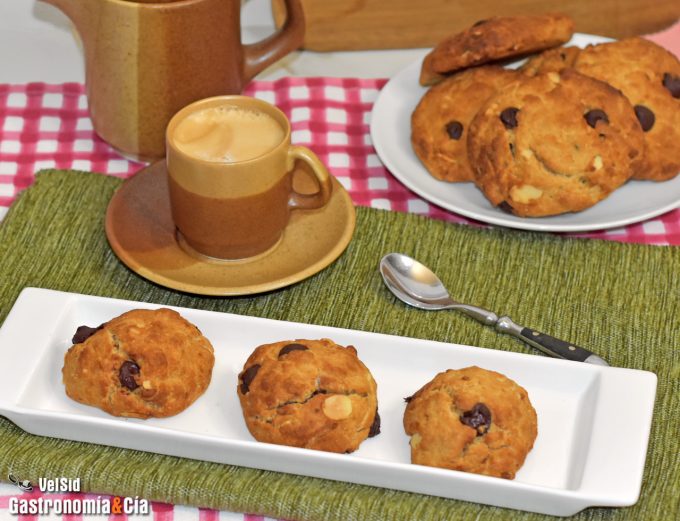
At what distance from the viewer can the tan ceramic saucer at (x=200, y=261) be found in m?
1.48

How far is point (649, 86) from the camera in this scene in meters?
1.72

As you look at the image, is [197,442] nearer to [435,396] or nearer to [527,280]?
[435,396]

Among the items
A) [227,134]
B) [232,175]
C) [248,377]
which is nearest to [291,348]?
[248,377]

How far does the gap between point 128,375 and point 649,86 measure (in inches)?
40.5

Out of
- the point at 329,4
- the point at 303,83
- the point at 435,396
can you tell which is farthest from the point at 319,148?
the point at 435,396

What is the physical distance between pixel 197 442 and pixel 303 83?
1057 mm

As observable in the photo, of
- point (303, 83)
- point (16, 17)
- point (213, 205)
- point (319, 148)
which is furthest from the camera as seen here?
point (16, 17)

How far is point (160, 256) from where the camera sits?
153 cm

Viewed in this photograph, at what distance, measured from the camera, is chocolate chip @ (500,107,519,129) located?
1.61m

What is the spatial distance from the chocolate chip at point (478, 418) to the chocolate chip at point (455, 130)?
0.65m

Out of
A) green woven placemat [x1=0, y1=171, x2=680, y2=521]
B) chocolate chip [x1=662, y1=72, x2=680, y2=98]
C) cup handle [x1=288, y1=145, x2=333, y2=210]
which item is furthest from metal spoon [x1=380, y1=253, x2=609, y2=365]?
chocolate chip [x1=662, y1=72, x2=680, y2=98]

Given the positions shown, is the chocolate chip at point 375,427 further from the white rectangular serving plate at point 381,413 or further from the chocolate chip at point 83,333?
the chocolate chip at point 83,333

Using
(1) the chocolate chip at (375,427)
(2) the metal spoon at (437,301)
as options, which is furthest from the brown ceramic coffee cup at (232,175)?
(1) the chocolate chip at (375,427)

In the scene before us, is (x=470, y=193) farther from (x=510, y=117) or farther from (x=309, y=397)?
(x=309, y=397)
